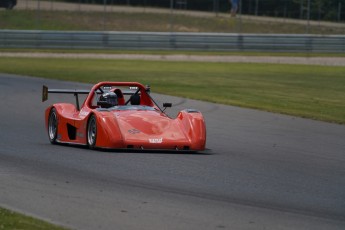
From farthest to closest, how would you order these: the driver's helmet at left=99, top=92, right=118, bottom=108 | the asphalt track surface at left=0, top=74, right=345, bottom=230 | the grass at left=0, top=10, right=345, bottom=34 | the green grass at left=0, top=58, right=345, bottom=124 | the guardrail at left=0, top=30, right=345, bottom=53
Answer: the grass at left=0, top=10, right=345, bottom=34 < the guardrail at left=0, top=30, right=345, bottom=53 < the green grass at left=0, top=58, right=345, bottom=124 < the driver's helmet at left=99, top=92, right=118, bottom=108 < the asphalt track surface at left=0, top=74, right=345, bottom=230

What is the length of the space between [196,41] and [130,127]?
34376mm

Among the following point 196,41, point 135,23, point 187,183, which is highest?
point 187,183

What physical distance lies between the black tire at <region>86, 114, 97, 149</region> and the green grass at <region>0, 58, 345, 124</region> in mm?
7189

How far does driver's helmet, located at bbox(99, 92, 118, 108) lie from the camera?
→ 49.3ft

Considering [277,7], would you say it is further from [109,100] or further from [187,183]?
[187,183]

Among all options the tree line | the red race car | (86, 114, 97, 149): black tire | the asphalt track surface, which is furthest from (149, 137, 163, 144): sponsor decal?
the tree line

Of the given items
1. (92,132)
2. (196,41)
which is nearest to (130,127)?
(92,132)

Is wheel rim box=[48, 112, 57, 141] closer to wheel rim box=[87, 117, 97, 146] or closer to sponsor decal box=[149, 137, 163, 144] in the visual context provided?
wheel rim box=[87, 117, 97, 146]

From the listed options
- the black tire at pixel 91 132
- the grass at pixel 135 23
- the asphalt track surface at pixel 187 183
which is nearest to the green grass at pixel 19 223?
the asphalt track surface at pixel 187 183

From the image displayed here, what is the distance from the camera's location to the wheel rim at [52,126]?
15.9 metres

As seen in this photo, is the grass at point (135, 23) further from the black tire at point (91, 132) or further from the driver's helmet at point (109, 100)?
the black tire at point (91, 132)

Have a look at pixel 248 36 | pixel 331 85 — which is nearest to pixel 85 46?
pixel 248 36

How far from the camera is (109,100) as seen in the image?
49.3 ft

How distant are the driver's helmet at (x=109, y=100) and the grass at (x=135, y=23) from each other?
37.4m
